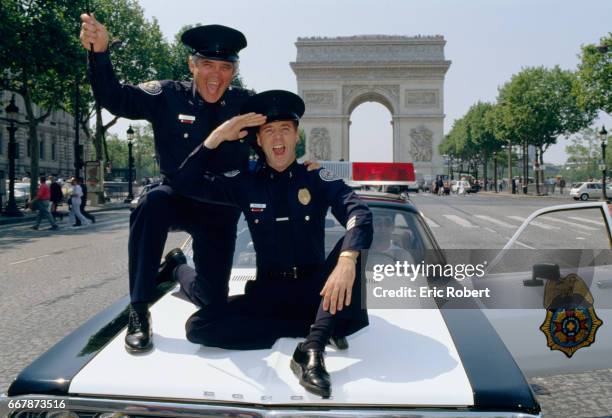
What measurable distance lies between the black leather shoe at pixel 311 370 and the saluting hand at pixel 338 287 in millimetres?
187

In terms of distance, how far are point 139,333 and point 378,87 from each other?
2620 inches

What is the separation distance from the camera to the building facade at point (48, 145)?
59.1m

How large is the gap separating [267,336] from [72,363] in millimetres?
699

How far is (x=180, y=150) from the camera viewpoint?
3.23 m

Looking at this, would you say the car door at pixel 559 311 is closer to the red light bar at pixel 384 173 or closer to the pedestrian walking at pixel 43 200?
the red light bar at pixel 384 173

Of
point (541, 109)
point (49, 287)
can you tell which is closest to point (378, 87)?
point (541, 109)

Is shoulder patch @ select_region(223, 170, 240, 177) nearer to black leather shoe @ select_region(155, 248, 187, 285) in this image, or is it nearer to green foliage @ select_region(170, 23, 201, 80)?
black leather shoe @ select_region(155, 248, 187, 285)

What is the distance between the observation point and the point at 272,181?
3018 millimetres

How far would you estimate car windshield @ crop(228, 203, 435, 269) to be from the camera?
3.80 meters

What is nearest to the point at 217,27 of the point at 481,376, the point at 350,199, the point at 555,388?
the point at 350,199

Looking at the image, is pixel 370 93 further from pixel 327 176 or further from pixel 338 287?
pixel 338 287

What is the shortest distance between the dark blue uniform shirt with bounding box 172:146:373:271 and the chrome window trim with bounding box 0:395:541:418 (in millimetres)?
917

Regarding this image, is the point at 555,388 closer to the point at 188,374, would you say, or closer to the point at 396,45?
the point at 188,374

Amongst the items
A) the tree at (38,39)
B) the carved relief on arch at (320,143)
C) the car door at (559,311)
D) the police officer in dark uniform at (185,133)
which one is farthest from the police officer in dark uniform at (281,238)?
the carved relief on arch at (320,143)
